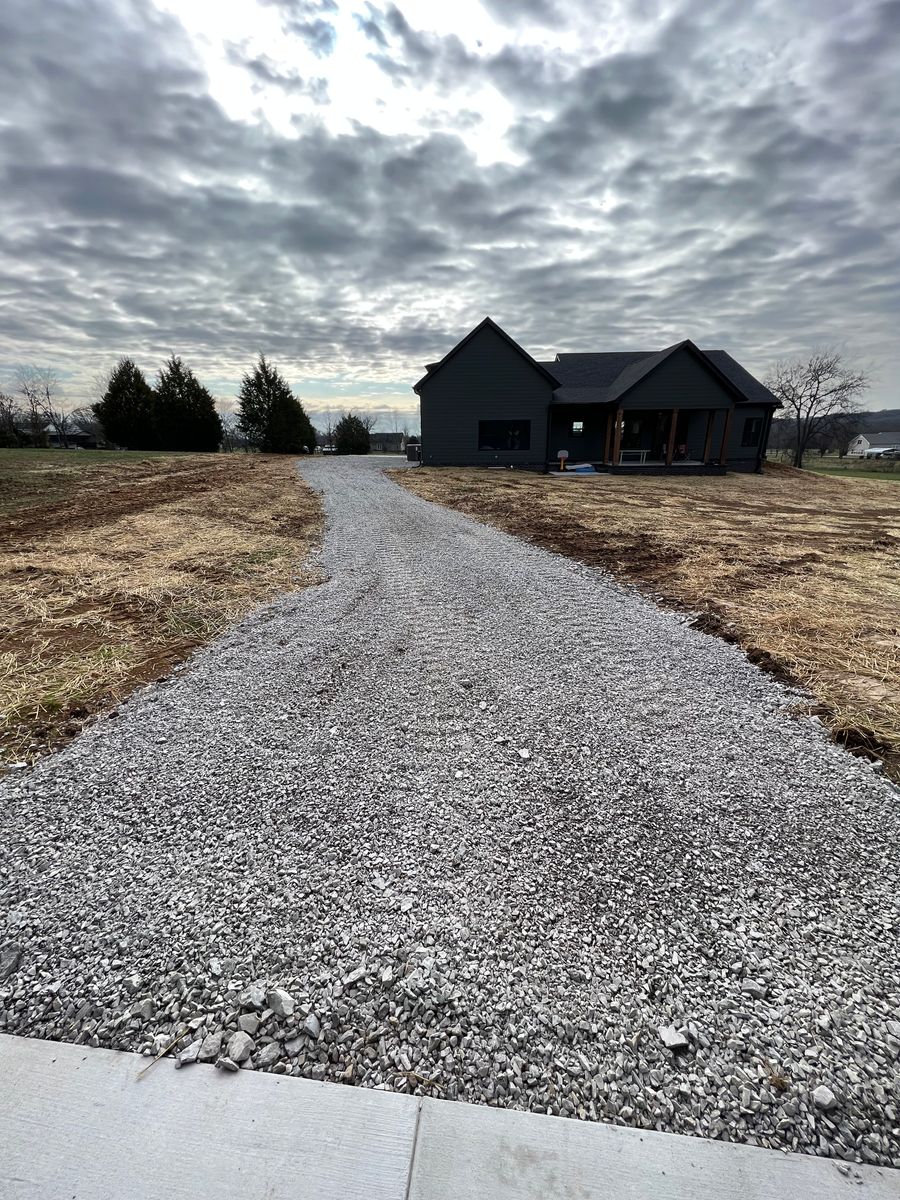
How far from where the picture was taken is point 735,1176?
114cm

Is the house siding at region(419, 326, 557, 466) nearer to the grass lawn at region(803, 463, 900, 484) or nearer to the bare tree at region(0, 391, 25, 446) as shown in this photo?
the grass lawn at region(803, 463, 900, 484)

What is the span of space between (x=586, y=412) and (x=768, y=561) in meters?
17.1

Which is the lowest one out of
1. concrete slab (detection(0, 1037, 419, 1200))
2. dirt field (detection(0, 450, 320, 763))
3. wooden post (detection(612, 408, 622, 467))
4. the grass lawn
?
concrete slab (detection(0, 1037, 419, 1200))

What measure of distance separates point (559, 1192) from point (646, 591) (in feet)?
15.7

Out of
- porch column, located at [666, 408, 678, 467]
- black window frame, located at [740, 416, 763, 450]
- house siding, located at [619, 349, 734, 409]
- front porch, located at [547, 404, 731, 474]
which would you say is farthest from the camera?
black window frame, located at [740, 416, 763, 450]

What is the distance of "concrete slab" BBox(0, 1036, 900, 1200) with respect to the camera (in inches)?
44.1

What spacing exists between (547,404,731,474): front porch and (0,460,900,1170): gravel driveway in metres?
19.7

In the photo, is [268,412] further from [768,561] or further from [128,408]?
[768,561]

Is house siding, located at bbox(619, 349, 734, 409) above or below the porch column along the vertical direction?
above

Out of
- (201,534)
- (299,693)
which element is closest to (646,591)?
(299,693)

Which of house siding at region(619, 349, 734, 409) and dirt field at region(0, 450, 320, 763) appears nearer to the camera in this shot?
dirt field at region(0, 450, 320, 763)

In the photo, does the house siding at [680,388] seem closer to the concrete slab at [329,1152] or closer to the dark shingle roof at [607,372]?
the dark shingle roof at [607,372]

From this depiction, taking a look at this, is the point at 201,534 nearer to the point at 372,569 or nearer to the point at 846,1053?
the point at 372,569

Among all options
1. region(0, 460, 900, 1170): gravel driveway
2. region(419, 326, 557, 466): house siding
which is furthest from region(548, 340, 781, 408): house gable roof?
region(0, 460, 900, 1170): gravel driveway
